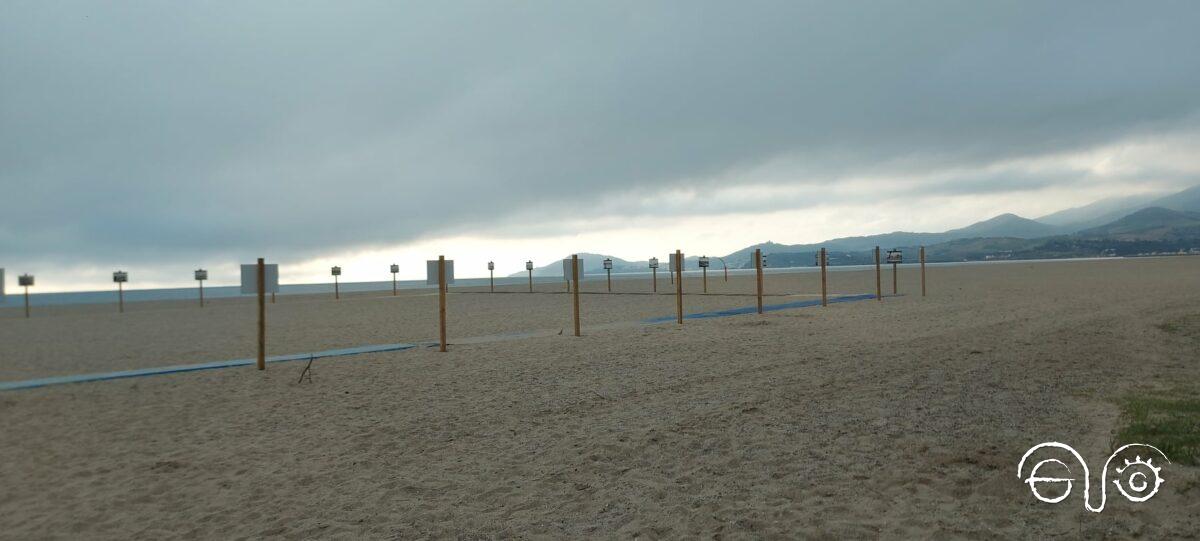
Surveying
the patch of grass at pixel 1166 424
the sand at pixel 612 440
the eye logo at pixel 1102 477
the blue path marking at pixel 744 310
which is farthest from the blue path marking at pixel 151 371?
the patch of grass at pixel 1166 424

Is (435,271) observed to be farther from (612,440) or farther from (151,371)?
(612,440)

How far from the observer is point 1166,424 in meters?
5.77

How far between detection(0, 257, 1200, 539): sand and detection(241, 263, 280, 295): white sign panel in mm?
1449

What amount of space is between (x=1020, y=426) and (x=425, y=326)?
52.5 feet

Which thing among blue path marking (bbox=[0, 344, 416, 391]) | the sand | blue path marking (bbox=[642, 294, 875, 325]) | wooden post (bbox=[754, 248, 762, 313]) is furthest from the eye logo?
wooden post (bbox=[754, 248, 762, 313])

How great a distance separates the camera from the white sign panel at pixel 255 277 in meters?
11.6

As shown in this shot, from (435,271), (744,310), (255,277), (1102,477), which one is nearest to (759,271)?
(744,310)

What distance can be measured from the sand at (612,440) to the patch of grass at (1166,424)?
235 mm

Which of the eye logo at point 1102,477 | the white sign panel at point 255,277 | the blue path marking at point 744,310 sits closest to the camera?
the eye logo at point 1102,477

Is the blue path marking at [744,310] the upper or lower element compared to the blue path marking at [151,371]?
upper

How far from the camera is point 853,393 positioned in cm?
772

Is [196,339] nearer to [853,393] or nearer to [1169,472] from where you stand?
[853,393]

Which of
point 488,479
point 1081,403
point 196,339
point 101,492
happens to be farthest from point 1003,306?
point 196,339

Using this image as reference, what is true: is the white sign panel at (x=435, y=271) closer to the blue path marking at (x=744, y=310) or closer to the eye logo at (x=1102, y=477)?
the blue path marking at (x=744, y=310)
